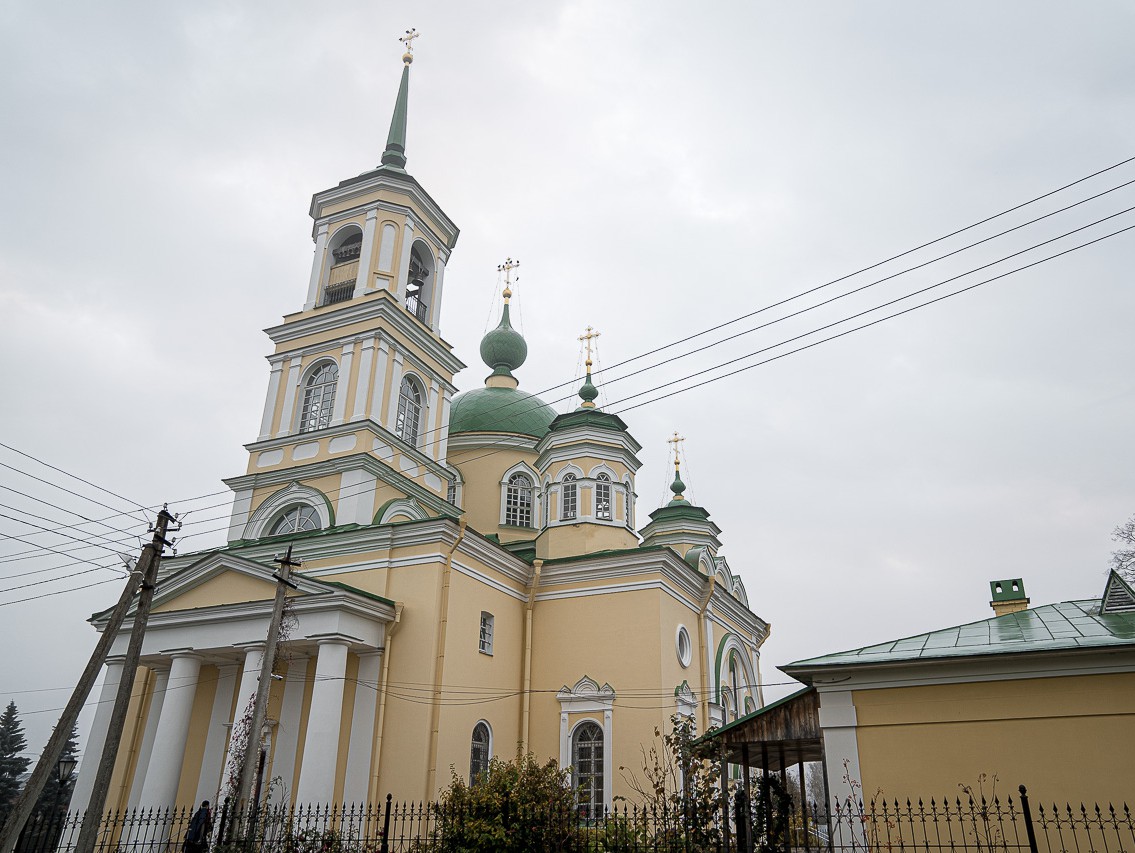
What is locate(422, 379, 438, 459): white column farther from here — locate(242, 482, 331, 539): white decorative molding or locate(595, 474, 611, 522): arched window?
locate(595, 474, 611, 522): arched window

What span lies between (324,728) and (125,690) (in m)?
4.85

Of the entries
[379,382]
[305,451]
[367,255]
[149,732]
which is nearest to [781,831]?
[149,732]

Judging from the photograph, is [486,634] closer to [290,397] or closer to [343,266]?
[290,397]

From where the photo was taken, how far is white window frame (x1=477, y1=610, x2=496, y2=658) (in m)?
17.9

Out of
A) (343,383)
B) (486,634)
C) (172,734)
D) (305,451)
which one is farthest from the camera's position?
(343,383)

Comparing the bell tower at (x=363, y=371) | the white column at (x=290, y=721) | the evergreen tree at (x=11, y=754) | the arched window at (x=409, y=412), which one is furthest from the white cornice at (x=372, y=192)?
the evergreen tree at (x=11, y=754)

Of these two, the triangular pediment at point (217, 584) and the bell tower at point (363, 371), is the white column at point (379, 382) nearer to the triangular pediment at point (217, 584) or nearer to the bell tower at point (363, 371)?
the bell tower at point (363, 371)

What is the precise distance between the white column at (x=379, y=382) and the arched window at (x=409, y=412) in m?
0.86

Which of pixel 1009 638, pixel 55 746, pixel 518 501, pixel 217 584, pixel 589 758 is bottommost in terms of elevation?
pixel 55 746

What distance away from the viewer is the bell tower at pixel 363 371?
65.7 ft

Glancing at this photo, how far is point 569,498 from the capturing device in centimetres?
2164

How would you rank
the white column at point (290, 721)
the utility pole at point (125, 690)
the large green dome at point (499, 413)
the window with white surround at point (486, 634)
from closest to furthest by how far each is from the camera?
the utility pole at point (125, 690), the white column at point (290, 721), the window with white surround at point (486, 634), the large green dome at point (499, 413)

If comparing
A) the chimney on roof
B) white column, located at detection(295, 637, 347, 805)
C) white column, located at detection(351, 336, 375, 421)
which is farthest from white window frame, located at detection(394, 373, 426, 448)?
the chimney on roof

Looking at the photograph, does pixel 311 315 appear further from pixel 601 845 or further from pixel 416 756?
pixel 601 845
